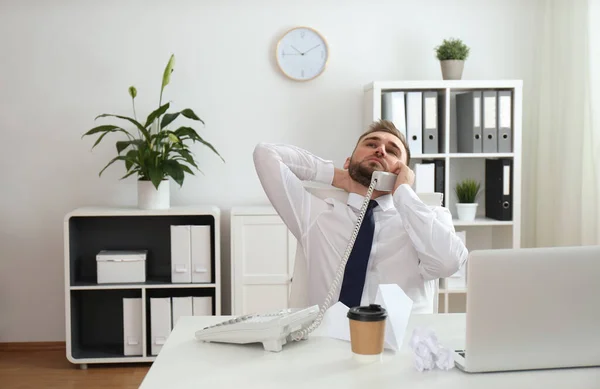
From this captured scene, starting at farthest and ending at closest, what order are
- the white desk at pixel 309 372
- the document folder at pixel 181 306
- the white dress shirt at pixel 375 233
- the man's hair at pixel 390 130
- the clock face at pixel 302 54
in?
the clock face at pixel 302 54 → the document folder at pixel 181 306 → the man's hair at pixel 390 130 → the white dress shirt at pixel 375 233 → the white desk at pixel 309 372

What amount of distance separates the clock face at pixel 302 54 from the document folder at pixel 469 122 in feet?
2.68

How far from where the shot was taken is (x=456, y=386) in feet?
4.39

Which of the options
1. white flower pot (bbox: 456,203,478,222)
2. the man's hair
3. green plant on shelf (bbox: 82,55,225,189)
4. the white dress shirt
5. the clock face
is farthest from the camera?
the clock face

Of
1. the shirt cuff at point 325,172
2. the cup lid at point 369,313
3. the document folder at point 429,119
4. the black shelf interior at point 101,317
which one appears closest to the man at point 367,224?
the shirt cuff at point 325,172

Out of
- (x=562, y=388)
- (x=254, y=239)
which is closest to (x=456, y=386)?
A: (x=562, y=388)

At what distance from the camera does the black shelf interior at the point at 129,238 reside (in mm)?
4004

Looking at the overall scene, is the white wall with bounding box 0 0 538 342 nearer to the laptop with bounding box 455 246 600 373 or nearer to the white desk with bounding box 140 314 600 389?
the white desk with bounding box 140 314 600 389

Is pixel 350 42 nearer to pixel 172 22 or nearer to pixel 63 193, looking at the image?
pixel 172 22

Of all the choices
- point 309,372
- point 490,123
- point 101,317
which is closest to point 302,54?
point 490,123

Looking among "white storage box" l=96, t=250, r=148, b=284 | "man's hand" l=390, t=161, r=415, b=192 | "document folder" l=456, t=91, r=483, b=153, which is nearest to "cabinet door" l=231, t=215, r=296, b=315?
"white storage box" l=96, t=250, r=148, b=284

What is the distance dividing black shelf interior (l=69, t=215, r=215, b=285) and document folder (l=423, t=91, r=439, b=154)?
135cm

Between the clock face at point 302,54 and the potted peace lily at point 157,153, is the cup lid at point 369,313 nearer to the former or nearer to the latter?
the potted peace lily at point 157,153

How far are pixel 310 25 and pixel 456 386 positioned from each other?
3.03m

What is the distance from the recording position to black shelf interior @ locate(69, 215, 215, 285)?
13.1 ft
